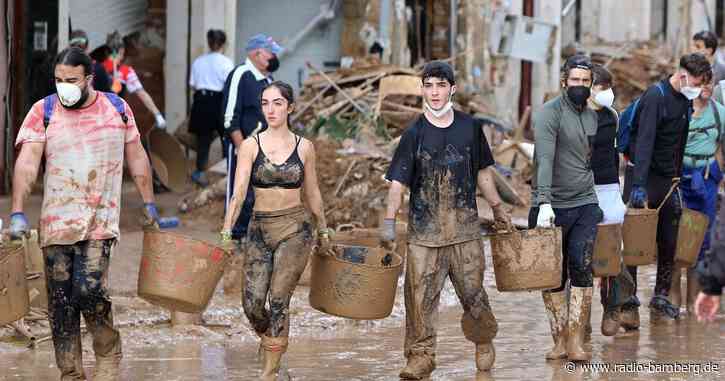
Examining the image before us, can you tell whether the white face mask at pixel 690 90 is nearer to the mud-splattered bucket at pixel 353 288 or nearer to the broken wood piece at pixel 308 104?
the mud-splattered bucket at pixel 353 288

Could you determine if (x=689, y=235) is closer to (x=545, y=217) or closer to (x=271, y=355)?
(x=545, y=217)

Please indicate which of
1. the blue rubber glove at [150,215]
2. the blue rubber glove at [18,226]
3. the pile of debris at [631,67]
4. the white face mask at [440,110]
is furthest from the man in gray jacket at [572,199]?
the pile of debris at [631,67]

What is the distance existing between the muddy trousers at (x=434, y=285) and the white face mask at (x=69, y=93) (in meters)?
2.12

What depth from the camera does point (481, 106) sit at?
17609 mm

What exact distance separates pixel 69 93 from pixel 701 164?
5.40 m

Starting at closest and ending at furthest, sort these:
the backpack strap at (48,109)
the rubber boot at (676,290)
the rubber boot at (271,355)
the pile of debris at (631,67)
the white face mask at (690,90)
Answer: the backpack strap at (48,109)
the rubber boot at (271,355)
the white face mask at (690,90)
the rubber boot at (676,290)
the pile of debris at (631,67)

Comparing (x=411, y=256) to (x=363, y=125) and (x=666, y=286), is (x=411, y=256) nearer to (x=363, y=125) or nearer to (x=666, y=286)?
(x=666, y=286)

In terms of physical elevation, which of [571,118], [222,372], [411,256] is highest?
[571,118]

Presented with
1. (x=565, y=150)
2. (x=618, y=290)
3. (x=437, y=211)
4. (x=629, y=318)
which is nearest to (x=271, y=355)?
(x=437, y=211)

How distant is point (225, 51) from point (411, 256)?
29.2 feet

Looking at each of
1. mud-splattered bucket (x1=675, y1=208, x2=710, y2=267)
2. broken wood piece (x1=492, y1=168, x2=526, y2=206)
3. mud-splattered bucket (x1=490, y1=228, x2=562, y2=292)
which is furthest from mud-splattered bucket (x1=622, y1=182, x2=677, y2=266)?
broken wood piece (x1=492, y1=168, x2=526, y2=206)

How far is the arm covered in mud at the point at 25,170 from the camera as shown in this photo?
316 inches

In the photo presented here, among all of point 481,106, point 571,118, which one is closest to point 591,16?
point 481,106

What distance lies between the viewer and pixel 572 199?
9.35 meters
